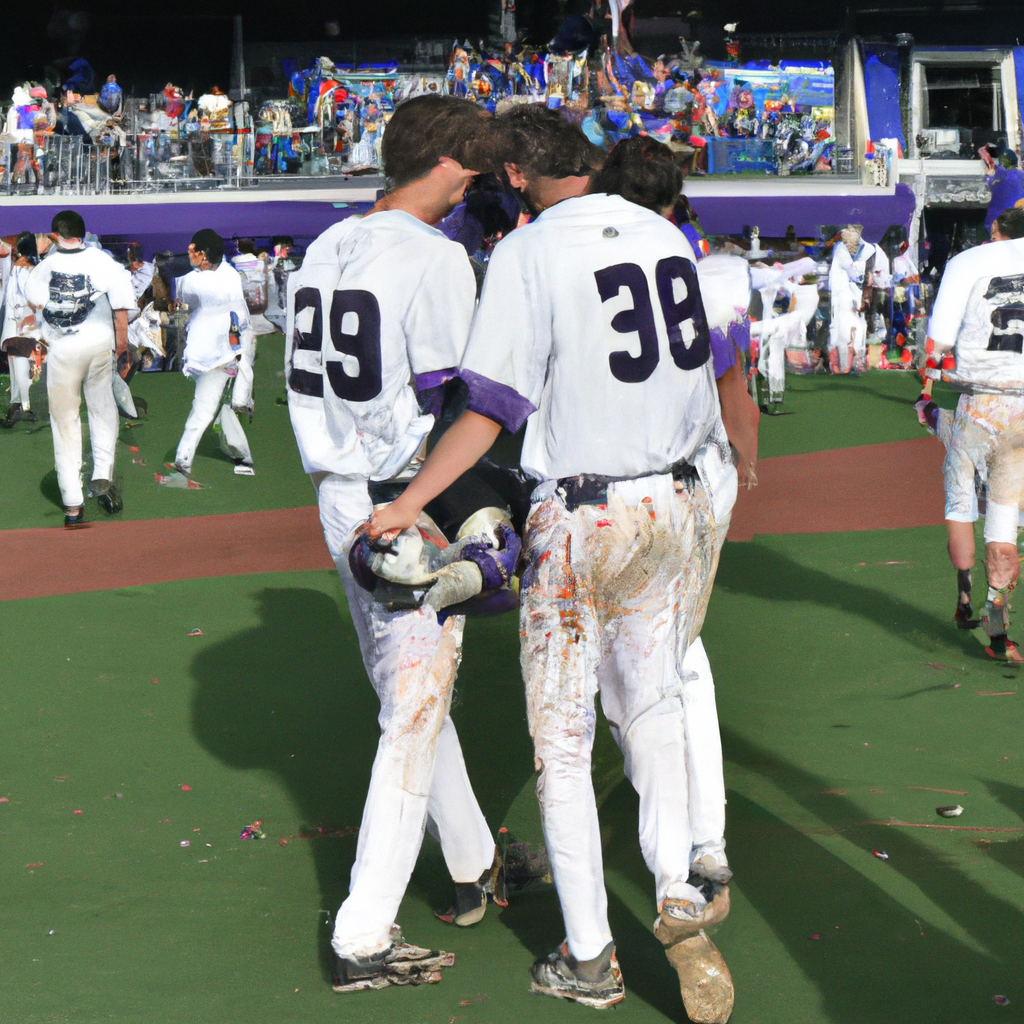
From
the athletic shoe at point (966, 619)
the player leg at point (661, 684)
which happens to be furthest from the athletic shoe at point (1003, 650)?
the player leg at point (661, 684)

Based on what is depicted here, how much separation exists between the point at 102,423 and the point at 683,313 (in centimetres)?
756

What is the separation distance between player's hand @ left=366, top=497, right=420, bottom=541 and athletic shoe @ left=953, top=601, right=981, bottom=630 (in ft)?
13.6

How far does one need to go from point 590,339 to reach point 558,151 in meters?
0.56

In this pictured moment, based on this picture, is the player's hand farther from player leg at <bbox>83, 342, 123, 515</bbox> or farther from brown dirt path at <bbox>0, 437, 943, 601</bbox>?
player leg at <bbox>83, 342, 123, 515</bbox>

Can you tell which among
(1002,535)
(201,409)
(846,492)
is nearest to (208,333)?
(201,409)

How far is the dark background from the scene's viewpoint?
31.2 m

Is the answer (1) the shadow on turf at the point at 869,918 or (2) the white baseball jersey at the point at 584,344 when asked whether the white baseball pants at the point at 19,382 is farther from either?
(2) the white baseball jersey at the point at 584,344

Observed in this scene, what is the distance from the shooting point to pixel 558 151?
3.26m

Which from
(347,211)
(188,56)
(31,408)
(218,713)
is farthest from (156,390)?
(188,56)

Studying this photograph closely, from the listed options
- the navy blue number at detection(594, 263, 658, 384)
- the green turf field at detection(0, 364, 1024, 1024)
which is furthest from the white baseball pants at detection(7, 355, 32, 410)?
the navy blue number at detection(594, 263, 658, 384)

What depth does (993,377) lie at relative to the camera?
5.91 metres

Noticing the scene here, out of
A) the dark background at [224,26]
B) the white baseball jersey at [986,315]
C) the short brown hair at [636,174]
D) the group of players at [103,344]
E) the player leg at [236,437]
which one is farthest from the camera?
the dark background at [224,26]

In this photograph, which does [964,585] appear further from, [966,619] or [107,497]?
[107,497]

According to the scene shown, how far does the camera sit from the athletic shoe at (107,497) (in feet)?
32.5
